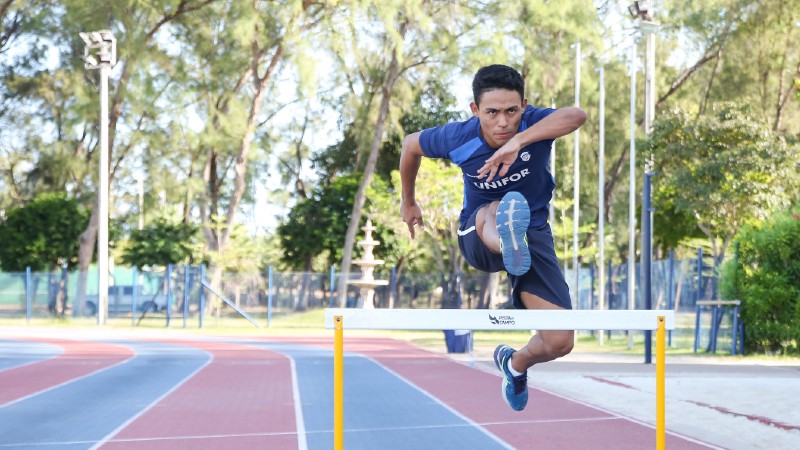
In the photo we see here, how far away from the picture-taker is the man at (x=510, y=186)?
4.95 metres

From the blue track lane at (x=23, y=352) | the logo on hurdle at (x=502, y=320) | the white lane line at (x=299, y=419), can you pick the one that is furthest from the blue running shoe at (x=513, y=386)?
the blue track lane at (x=23, y=352)

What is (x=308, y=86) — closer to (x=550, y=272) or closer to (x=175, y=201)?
(x=175, y=201)

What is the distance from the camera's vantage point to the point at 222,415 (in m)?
10.6

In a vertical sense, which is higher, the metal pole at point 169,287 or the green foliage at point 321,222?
the green foliage at point 321,222

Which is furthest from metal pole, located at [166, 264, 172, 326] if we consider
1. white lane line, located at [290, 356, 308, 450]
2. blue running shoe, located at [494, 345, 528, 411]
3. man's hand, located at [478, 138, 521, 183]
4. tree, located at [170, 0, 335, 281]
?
man's hand, located at [478, 138, 521, 183]

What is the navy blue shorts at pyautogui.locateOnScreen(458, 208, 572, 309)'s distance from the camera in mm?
5355

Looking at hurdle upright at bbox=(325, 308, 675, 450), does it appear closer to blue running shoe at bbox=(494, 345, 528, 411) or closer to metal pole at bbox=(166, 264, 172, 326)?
blue running shoe at bbox=(494, 345, 528, 411)

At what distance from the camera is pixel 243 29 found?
33.8 m

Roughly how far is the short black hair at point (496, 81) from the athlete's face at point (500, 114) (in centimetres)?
2

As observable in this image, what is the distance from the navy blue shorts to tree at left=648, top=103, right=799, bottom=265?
2135 cm

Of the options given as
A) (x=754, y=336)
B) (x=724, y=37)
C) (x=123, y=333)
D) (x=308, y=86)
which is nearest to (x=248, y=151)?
(x=308, y=86)

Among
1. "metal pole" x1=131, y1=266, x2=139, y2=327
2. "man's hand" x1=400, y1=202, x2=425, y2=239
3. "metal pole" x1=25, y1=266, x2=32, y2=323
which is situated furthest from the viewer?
"metal pole" x1=25, y1=266, x2=32, y2=323

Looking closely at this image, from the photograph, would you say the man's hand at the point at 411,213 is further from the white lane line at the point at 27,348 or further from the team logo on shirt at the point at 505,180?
the white lane line at the point at 27,348

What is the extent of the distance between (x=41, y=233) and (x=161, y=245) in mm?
4831
